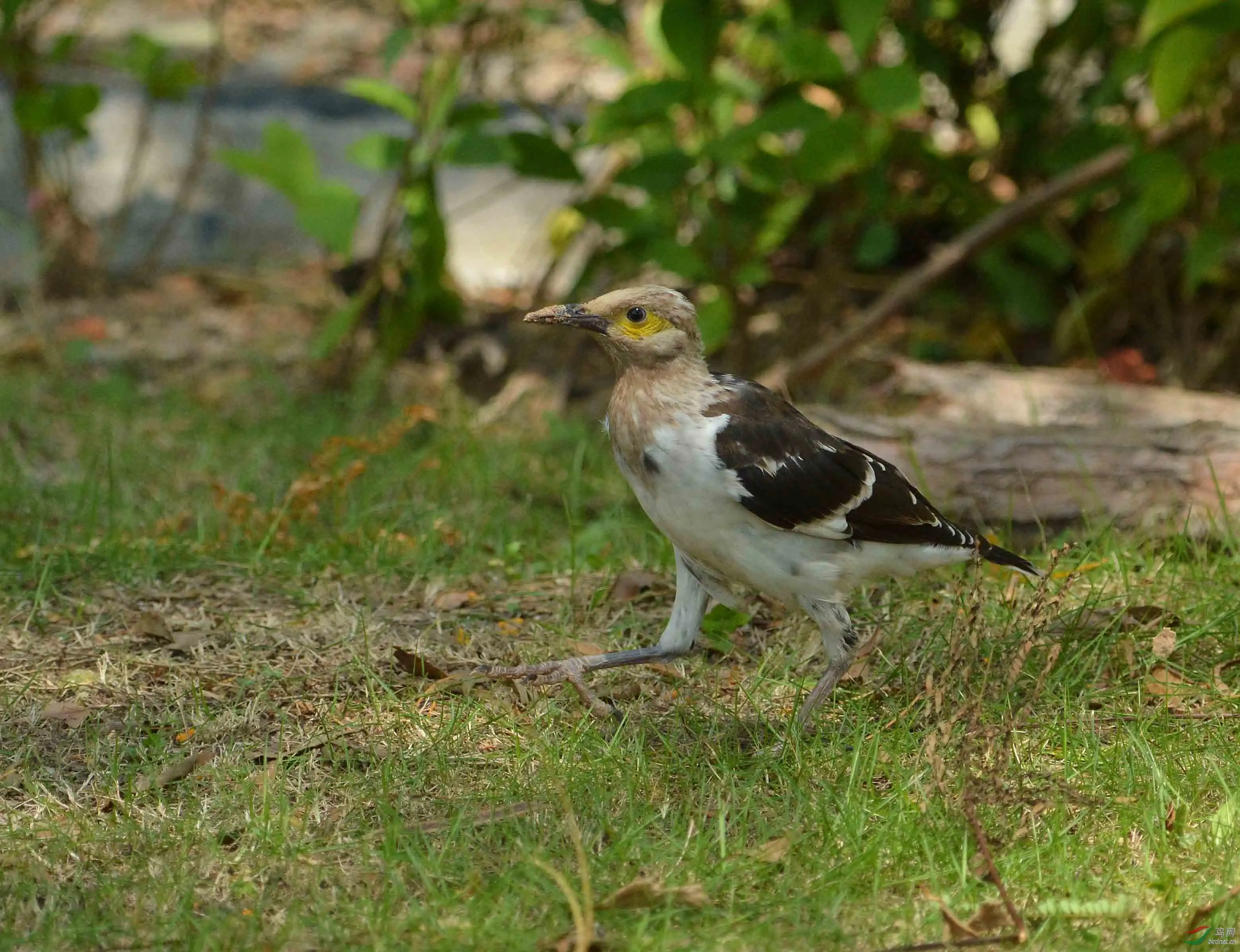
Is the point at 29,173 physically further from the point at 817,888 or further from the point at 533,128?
the point at 817,888

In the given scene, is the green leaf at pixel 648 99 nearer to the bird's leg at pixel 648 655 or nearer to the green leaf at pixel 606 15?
the green leaf at pixel 606 15

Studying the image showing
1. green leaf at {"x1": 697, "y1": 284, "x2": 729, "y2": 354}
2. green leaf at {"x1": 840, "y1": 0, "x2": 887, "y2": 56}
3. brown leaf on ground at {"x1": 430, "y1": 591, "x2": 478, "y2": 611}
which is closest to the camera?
brown leaf on ground at {"x1": 430, "y1": 591, "x2": 478, "y2": 611}

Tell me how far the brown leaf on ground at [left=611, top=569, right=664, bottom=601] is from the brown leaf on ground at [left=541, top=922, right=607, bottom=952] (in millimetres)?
1930

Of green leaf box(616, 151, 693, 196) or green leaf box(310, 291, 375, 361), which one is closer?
green leaf box(616, 151, 693, 196)

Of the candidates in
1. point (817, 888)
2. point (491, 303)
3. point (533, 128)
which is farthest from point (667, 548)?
point (533, 128)

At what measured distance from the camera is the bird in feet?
12.4

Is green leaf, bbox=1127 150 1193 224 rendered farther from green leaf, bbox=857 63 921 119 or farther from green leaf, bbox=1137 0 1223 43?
green leaf, bbox=857 63 921 119

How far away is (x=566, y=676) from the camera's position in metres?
4.04

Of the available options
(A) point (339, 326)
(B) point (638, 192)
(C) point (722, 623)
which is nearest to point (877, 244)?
(B) point (638, 192)

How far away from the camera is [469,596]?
4.75m

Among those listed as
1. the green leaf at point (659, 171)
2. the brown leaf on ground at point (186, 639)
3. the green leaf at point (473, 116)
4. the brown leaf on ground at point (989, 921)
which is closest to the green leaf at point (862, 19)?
the green leaf at point (659, 171)

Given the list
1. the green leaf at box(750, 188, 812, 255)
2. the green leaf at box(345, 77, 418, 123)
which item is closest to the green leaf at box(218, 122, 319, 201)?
the green leaf at box(345, 77, 418, 123)

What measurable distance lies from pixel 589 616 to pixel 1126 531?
198cm

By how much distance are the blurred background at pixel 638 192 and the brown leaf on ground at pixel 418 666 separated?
271 cm
